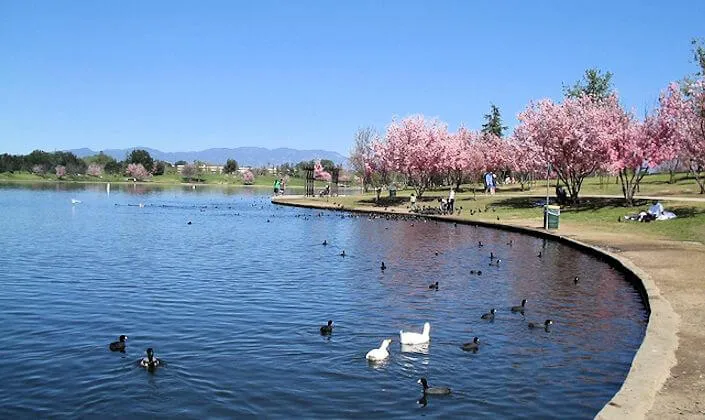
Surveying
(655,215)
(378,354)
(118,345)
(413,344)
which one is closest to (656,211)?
(655,215)

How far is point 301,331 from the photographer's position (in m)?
15.5

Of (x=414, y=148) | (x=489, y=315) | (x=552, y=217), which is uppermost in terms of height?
(x=414, y=148)

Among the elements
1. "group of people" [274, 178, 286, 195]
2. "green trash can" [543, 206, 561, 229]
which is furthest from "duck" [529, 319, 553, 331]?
"group of people" [274, 178, 286, 195]

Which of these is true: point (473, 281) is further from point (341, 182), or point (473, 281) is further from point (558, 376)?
point (341, 182)

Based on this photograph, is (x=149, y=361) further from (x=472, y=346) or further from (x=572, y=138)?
(x=572, y=138)

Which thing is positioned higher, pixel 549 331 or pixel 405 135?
pixel 405 135

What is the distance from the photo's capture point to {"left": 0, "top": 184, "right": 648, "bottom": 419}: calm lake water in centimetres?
1090

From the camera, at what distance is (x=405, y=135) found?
242ft

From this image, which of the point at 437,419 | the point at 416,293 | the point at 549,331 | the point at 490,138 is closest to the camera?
the point at 437,419

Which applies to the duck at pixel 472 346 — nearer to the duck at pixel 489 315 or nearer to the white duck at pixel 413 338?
the white duck at pixel 413 338

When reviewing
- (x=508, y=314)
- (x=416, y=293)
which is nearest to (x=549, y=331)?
(x=508, y=314)

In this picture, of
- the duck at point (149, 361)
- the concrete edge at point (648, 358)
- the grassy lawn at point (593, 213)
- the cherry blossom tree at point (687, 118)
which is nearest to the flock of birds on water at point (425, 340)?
the concrete edge at point (648, 358)

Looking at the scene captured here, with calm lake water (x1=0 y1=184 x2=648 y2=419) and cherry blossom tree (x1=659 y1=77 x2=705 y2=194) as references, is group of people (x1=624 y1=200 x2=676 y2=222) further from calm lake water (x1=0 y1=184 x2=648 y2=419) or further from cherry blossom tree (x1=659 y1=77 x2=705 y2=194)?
calm lake water (x1=0 y1=184 x2=648 y2=419)

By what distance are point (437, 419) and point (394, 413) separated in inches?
26.3
